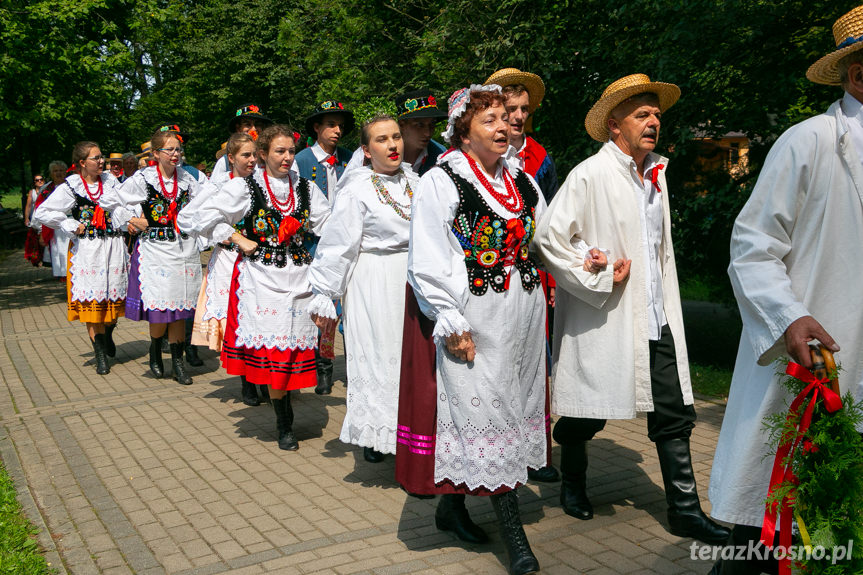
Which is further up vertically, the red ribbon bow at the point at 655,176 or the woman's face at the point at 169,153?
the woman's face at the point at 169,153

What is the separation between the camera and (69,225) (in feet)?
30.2

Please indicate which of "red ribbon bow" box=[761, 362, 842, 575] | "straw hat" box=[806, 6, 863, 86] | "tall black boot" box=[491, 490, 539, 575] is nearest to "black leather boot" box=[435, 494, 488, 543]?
"tall black boot" box=[491, 490, 539, 575]

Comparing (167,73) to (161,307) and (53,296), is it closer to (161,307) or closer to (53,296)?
(53,296)

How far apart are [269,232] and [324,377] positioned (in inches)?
83.9

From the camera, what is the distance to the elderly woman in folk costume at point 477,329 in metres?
3.92

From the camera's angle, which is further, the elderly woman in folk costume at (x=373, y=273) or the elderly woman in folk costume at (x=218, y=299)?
the elderly woman in folk costume at (x=218, y=299)

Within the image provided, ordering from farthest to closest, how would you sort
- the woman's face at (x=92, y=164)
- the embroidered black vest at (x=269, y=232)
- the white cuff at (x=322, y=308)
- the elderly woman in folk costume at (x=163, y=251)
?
1. the woman's face at (x=92, y=164)
2. the elderly woman in folk costume at (x=163, y=251)
3. the embroidered black vest at (x=269, y=232)
4. the white cuff at (x=322, y=308)

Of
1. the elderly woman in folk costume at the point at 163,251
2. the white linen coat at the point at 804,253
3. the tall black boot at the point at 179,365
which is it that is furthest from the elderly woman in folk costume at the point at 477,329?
the elderly woman in folk costume at the point at 163,251

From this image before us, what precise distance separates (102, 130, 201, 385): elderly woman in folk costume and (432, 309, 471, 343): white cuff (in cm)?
531

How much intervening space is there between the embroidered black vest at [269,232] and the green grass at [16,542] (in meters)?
2.26

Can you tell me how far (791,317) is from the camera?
8.72 ft

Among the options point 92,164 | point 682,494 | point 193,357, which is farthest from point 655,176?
point 92,164

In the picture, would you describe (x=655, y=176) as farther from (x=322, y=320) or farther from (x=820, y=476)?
(x=820, y=476)

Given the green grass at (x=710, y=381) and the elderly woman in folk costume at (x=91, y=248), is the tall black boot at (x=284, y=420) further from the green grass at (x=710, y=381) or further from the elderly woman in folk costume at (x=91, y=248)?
the elderly woman in folk costume at (x=91, y=248)
